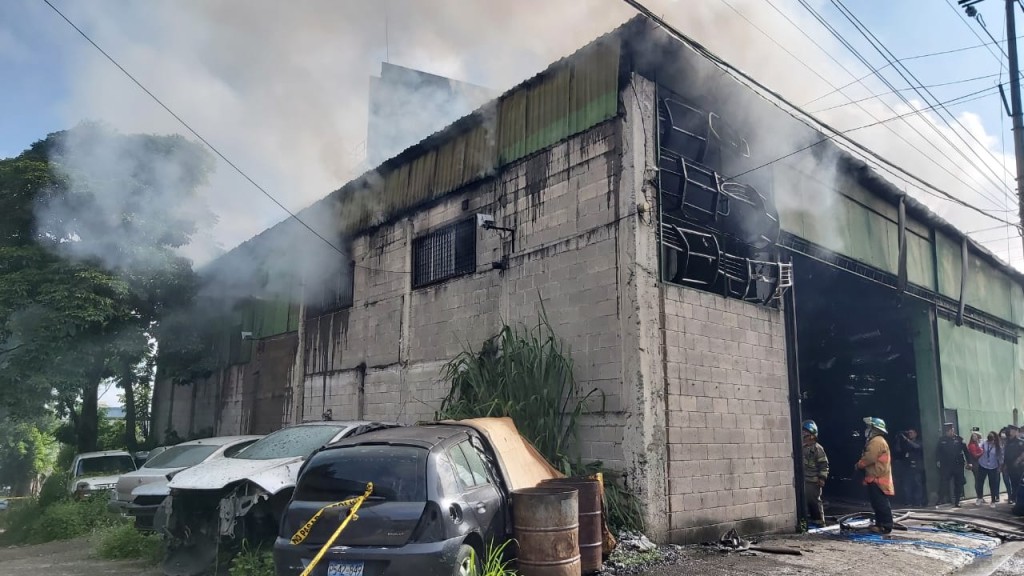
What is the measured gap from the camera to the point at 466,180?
11.2m

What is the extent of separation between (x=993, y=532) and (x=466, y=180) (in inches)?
368

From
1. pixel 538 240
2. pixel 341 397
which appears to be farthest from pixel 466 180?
pixel 341 397

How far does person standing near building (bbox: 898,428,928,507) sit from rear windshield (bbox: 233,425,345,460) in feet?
37.8

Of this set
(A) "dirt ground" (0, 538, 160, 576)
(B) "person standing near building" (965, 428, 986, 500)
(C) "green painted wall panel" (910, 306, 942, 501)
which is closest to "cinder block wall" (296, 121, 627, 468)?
(A) "dirt ground" (0, 538, 160, 576)

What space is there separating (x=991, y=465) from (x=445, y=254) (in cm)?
1211

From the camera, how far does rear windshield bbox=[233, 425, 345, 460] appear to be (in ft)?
24.7

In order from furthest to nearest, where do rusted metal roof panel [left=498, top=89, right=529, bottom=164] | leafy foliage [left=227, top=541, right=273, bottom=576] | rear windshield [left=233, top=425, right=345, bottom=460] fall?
1. rusted metal roof panel [left=498, top=89, right=529, bottom=164]
2. rear windshield [left=233, top=425, right=345, bottom=460]
3. leafy foliage [left=227, top=541, right=273, bottom=576]

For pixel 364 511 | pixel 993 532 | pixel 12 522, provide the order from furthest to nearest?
pixel 12 522 < pixel 993 532 < pixel 364 511

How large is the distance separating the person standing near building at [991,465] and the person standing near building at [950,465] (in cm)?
65

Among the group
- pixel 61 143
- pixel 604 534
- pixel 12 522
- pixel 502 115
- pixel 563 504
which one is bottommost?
pixel 12 522

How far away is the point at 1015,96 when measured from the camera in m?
13.3

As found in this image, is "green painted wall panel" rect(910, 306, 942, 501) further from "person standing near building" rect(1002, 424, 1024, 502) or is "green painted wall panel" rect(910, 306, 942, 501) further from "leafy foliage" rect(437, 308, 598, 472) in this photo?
"leafy foliage" rect(437, 308, 598, 472)

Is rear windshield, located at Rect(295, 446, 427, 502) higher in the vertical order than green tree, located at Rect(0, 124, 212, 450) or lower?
lower

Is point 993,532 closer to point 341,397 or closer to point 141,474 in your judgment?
point 341,397
